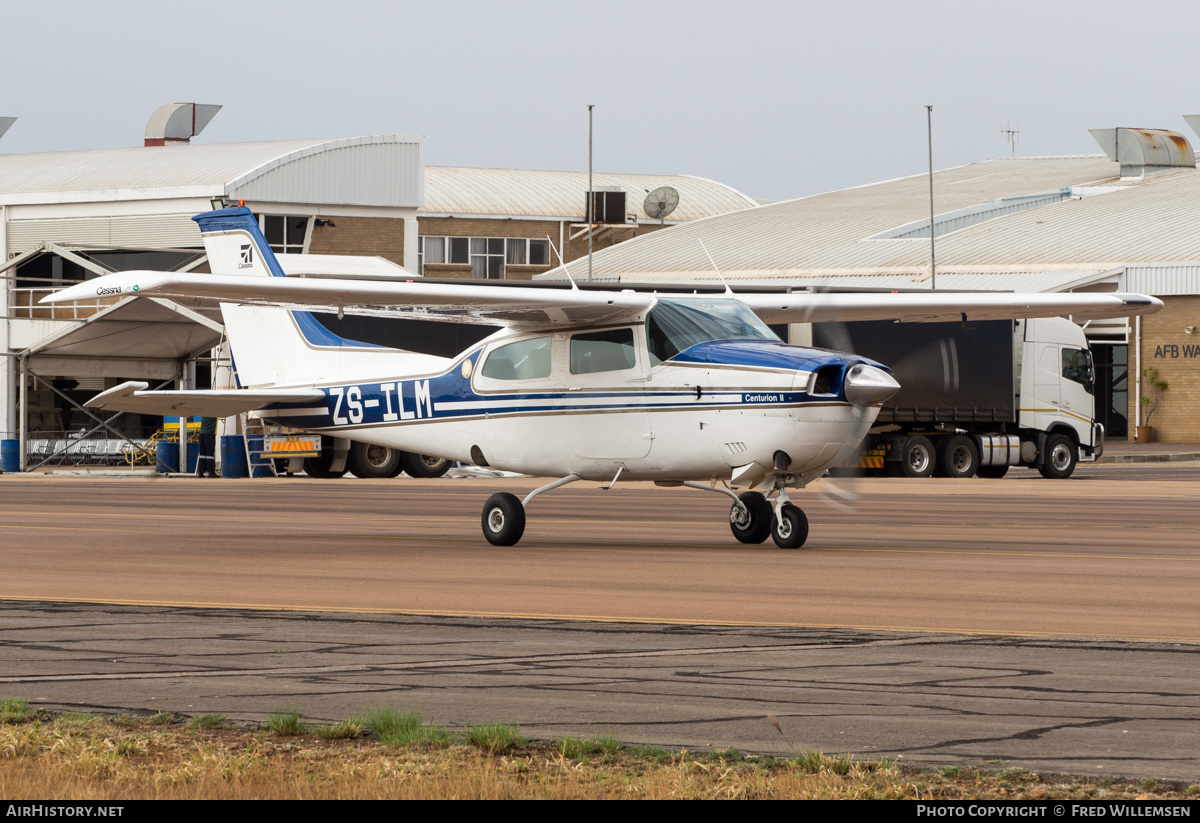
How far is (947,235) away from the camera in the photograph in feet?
209

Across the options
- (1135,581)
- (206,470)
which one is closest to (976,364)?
(206,470)

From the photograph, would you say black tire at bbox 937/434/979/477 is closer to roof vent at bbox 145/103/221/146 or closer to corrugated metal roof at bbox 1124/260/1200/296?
corrugated metal roof at bbox 1124/260/1200/296

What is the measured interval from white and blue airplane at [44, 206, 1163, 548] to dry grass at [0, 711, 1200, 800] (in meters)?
9.03

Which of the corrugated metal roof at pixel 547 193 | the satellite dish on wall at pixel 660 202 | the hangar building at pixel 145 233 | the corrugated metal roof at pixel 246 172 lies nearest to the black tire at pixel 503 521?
the hangar building at pixel 145 233

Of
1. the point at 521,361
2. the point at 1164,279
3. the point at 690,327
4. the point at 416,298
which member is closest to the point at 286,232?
the point at 1164,279

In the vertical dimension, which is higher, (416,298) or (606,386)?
(416,298)

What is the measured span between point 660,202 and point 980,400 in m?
46.8

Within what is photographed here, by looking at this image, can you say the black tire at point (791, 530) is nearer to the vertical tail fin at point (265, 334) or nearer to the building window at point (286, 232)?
the vertical tail fin at point (265, 334)

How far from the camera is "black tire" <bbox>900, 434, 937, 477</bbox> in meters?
35.8

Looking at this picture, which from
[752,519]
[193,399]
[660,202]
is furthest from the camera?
[660,202]

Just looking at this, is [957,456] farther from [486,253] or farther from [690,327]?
[486,253]

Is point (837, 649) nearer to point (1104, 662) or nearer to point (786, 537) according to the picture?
point (1104, 662)

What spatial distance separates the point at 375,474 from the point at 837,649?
27.9 metres

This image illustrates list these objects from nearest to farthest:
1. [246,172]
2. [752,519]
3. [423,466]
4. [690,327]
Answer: [690,327], [752,519], [423,466], [246,172]
